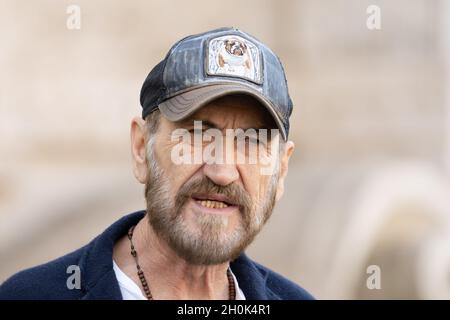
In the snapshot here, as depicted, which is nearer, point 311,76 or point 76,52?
point 76,52

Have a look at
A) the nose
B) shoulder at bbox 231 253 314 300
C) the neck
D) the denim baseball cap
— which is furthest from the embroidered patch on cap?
shoulder at bbox 231 253 314 300

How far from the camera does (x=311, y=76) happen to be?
213 inches

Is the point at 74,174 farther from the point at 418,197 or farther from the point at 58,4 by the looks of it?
the point at 418,197

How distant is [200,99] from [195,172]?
164 mm

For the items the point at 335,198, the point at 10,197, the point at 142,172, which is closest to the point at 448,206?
the point at 335,198

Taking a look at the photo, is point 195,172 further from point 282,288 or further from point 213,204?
point 282,288

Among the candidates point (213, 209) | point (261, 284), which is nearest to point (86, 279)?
point (213, 209)

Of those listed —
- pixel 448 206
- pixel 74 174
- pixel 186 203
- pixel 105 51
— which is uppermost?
pixel 105 51

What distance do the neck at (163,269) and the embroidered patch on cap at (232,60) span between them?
425 mm

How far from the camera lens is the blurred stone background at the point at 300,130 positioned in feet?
14.9

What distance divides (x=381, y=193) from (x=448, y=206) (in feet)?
1.55

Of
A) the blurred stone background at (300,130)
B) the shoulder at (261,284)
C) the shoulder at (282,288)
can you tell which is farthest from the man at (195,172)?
the blurred stone background at (300,130)

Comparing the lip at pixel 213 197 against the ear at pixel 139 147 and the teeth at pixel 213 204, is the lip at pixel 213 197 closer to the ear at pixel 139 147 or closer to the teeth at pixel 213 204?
the teeth at pixel 213 204

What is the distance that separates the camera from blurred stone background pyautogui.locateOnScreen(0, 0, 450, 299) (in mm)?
4555
